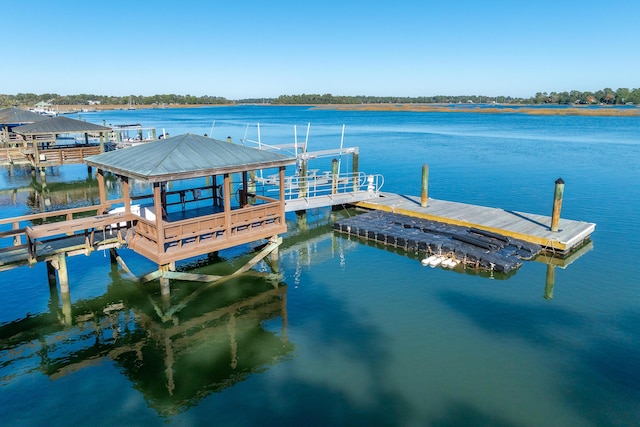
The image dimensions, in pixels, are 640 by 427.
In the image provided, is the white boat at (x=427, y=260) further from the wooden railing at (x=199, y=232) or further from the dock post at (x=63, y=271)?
the dock post at (x=63, y=271)

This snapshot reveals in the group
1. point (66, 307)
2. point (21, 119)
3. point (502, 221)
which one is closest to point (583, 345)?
point (502, 221)

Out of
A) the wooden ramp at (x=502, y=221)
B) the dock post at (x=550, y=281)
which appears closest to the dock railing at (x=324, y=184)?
the wooden ramp at (x=502, y=221)

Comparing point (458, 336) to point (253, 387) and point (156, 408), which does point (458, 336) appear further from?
point (156, 408)

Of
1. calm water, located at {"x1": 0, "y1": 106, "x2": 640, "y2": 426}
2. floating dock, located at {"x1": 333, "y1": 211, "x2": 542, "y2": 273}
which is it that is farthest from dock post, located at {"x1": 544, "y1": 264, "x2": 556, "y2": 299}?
floating dock, located at {"x1": 333, "y1": 211, "x2": 542, "y2": 273}

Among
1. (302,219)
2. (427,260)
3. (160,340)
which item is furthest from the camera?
(302,219)

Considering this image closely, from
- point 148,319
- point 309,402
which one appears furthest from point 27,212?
point 309,402

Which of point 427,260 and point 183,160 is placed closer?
point 183,160

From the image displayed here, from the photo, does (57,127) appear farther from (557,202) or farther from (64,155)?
(557,202)
